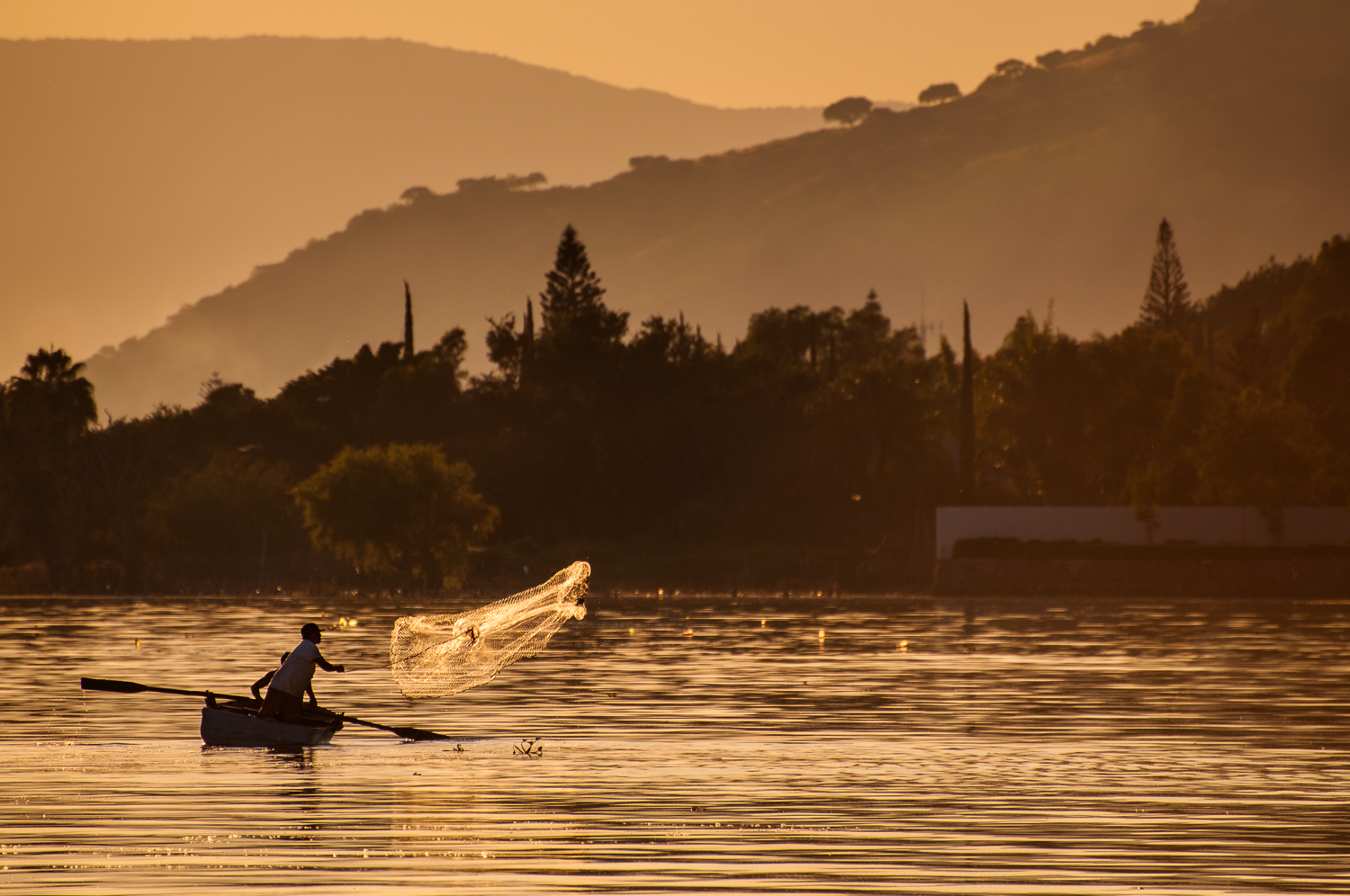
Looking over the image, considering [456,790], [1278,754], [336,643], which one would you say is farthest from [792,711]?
[336,643]

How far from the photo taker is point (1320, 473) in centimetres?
10362

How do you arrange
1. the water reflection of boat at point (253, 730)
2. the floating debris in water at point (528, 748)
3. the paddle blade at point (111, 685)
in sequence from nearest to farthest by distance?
the floating debris in water at point (528, 748), the water reflection of boat at point (253, 730), the paddle blade at point (111, 685)

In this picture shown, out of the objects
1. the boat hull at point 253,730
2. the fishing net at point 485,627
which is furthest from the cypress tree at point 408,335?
the boat hull at point 253,730

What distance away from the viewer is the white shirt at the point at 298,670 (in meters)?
33.3

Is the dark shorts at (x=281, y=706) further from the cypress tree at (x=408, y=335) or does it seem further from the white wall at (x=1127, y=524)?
the cypress tree at (x=408, y=335)

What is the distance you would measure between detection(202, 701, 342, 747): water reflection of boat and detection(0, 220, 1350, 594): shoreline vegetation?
73.2 m

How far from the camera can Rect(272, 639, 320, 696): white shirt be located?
3331 cm

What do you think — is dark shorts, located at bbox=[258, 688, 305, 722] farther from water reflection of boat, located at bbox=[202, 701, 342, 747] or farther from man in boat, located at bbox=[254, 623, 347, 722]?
water reflection of boat, located at bbox=[202, 701, 342, 747]

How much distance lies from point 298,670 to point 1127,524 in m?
80.3

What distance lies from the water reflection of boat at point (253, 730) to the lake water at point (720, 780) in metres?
0.33

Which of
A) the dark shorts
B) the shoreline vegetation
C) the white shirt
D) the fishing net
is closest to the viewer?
the white shirt

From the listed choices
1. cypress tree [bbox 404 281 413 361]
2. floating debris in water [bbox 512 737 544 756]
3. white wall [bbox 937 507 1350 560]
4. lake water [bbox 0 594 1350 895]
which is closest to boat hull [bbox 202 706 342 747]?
lake water [bbox 0 594 1350 895]

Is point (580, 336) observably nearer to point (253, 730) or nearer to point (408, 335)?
point (408, 335)

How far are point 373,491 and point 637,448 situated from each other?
2652 cm
